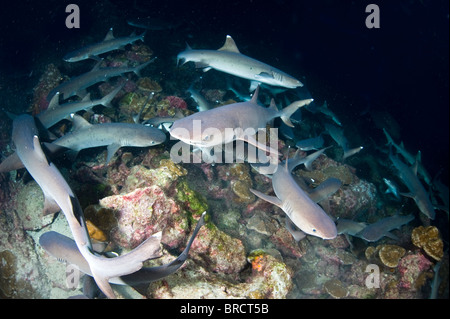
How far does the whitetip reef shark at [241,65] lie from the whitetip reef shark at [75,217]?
4.29 metres

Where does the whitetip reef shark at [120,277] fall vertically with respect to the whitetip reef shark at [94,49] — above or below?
below

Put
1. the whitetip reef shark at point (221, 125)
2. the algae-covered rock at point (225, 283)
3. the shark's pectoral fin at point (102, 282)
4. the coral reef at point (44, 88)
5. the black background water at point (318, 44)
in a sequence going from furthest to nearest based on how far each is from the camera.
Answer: the black background water at point (318, 44) → the coral reef at point (44, 88) → the whitetip reef shark at point (221, 125) → the algae-covered rock at point (225, 283) → the shark's pectoral fin at point (102, 282)

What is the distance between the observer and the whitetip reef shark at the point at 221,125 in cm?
341

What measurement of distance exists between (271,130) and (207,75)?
7071mm

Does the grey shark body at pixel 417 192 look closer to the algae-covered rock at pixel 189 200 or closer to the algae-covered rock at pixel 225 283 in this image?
the algae-covered rock at pixel 225 283

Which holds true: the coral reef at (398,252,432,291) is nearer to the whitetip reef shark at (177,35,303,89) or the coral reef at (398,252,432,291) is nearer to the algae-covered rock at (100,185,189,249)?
the whitetip reef shark at (177,35,303,89)

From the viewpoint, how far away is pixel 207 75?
12242 mm

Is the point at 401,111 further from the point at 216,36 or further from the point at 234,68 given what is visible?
the point at 234,68

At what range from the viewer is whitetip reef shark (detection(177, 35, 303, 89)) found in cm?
631

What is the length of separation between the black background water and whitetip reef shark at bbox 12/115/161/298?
6874 mm

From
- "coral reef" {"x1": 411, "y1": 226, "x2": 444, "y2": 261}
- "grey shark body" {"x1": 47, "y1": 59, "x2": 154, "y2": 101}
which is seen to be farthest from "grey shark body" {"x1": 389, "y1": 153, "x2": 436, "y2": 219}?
"grey shark body" {"x1": 47, "y1": 59, "x2": 154, "y2": 101}

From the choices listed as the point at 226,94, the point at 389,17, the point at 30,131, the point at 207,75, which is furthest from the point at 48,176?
the point at 389,17

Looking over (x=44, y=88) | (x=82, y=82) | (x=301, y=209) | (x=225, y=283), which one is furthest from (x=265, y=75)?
(x=44, y=88)

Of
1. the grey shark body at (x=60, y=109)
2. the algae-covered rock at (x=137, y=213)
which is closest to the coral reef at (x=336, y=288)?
the algae-covered rock at (x=137, y=213)
